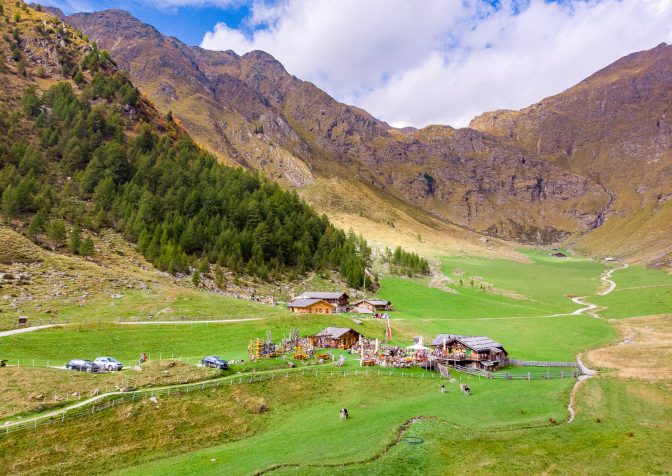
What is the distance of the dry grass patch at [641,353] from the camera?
2162 inches

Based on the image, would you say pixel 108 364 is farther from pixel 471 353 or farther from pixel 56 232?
pixel 56 232

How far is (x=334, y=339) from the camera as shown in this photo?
70125 mm

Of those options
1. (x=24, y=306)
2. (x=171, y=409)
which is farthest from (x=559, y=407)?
(x=24, y=306)

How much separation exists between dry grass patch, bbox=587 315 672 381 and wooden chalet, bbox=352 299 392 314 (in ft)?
170

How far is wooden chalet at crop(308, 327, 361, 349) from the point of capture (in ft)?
230

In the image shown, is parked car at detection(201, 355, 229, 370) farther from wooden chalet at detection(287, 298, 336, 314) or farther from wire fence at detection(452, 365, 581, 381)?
wooden chalet at detection(287, 298, 336, 314)

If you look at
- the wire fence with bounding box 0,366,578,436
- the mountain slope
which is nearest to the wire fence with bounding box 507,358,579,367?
the wire fence with bounding box 0,366,578,436

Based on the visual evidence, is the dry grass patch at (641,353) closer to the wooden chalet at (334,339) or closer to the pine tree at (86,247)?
the wooden chalet at (334,339)

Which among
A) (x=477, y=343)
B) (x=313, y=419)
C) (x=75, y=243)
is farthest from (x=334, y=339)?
(x=75, y=243)

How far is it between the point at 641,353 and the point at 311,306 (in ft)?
208

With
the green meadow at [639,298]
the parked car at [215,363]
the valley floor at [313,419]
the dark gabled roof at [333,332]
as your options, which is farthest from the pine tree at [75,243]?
the green meadow at [639,298]

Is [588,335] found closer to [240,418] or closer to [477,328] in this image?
[477,328]

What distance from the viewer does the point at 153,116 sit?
654 ft

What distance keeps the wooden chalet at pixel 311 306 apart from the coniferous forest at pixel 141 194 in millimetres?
22660
